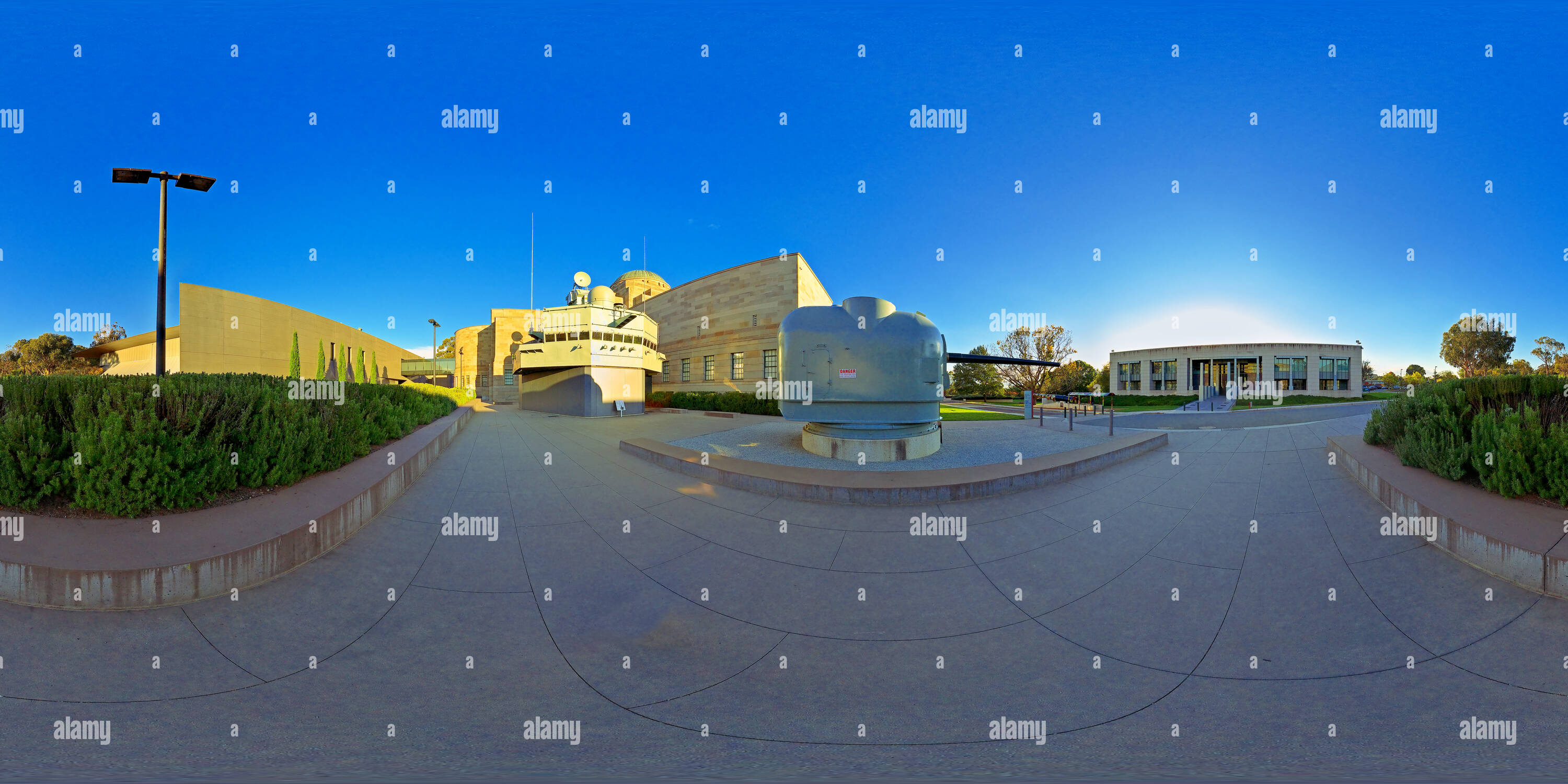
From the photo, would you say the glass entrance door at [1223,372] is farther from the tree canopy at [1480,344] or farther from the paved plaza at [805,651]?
the paved plaza at [805,651]

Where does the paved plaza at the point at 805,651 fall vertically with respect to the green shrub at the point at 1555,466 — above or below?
below

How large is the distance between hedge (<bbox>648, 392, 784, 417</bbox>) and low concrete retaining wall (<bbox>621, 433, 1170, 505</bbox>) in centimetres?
1104

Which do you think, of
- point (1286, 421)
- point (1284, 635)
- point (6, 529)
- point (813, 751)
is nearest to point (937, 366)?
point (1284, 635)

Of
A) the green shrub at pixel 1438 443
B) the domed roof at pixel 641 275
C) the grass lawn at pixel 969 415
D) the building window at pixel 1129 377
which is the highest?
the domed roof at pixel 641 275

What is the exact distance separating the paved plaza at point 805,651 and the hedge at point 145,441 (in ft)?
4.90

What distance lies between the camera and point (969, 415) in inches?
860

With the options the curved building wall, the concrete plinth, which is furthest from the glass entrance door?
the curved building wall

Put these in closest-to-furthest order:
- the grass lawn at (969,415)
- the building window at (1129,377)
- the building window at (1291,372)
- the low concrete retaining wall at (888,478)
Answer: the low concrete retaining wall at (888,478), the grass lawn at (969,415), the building window at (1291,372), the building window at (1129,377)

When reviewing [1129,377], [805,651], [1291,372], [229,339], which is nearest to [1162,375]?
[1129,377]

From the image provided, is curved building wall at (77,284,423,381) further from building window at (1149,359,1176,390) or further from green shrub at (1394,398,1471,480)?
building window at (1149,359,1176,390)

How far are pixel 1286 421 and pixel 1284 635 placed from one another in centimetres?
1754

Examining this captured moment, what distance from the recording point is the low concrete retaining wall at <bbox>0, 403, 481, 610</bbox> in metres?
3.69

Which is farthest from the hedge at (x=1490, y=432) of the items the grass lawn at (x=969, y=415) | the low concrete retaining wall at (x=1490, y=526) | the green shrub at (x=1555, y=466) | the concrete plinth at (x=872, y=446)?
the grass lawn at (x=969, y=415)

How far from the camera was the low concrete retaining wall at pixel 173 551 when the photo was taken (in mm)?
3693
